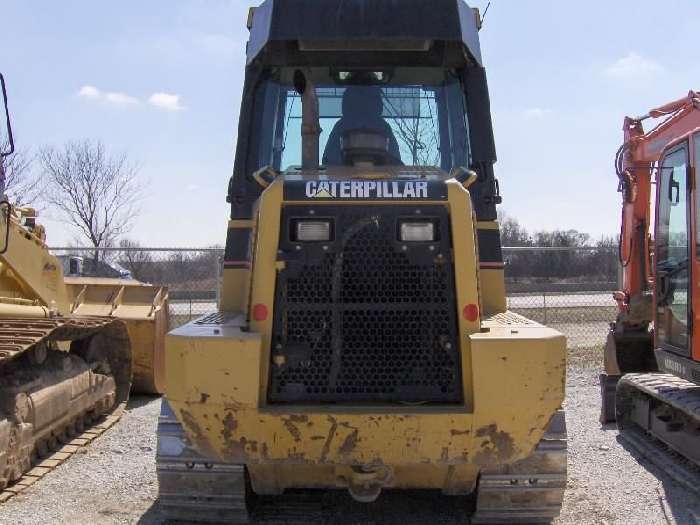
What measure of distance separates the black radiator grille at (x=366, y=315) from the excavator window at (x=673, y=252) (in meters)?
3.27

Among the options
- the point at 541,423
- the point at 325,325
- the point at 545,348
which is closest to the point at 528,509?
the point at 541,423


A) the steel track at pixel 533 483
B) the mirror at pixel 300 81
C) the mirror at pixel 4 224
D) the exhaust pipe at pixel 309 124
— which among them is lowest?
→ the steel track at pixel 533 483

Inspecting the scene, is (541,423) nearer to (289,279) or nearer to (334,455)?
(334,455)

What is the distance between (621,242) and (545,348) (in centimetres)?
557

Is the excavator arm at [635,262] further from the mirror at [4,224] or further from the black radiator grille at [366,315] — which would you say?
the mirror at [4,224]

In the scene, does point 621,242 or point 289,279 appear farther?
point 621,242

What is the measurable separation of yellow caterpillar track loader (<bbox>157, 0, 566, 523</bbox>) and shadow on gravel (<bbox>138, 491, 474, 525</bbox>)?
7.0 inches

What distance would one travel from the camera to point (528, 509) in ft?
13.5

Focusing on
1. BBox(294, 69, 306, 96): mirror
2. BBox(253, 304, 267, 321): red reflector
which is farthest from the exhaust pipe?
BBox(253, 304, 267, 321): red reflector

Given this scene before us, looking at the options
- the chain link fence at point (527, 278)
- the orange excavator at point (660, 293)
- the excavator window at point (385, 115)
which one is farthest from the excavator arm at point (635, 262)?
the excavator window at point (385, 115)

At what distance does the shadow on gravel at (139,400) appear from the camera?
8375 millimetres

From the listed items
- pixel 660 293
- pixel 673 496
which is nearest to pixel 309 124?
pixel 673 496

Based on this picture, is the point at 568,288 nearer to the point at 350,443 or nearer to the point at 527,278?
the point at 527,278

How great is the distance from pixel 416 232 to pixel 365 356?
0.68m
